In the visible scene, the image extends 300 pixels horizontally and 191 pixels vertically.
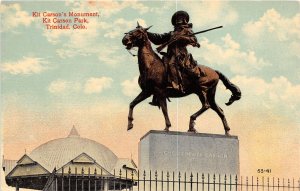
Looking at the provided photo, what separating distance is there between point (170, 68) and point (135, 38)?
116 cm

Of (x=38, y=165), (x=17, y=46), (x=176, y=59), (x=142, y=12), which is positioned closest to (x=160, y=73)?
(x=176, y=59)

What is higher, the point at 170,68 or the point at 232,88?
the point at 170,68

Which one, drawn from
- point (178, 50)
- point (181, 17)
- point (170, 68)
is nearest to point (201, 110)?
point (170, 68)

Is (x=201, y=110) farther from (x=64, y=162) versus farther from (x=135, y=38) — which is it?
(x=64, y=162)

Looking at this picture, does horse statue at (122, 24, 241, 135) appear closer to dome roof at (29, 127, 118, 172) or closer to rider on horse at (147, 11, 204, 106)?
rider on horse at (147, 11, 204, 106)

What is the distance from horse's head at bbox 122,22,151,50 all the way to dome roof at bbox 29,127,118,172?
59.2 ft

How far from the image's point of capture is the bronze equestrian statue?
812 inches

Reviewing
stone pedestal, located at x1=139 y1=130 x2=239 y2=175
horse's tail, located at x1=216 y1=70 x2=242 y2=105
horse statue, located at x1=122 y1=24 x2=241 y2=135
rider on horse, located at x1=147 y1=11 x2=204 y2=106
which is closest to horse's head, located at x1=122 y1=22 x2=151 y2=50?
horse statue, located at x1=122 y1=24 x2=241 y2=135

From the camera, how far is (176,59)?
20.7 m

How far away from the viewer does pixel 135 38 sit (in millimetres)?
20703

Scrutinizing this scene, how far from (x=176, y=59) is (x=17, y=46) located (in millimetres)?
6175

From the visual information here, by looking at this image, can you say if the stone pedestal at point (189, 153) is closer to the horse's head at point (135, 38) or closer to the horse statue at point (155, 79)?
the horse statue at point (155, 79)

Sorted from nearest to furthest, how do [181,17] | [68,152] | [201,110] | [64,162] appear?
[201,110]
[181,17]
[64,162]
[68,152]

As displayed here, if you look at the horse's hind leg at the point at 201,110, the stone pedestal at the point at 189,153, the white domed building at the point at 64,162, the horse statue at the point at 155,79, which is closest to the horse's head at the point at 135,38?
the horse statue at the point at 155,79
